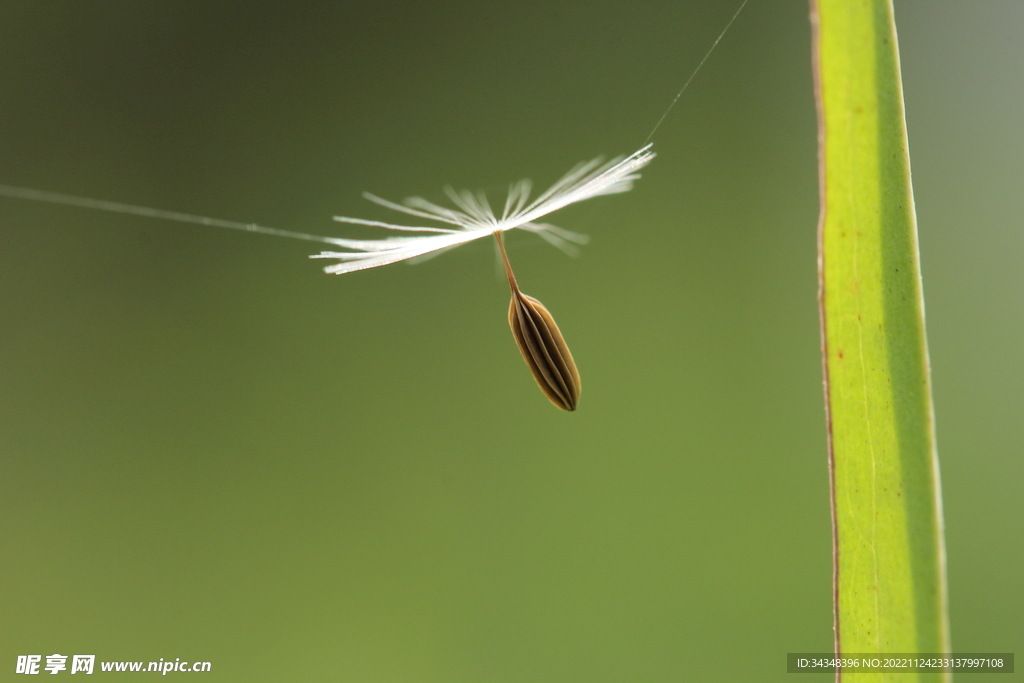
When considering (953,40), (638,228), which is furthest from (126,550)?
(953,40)

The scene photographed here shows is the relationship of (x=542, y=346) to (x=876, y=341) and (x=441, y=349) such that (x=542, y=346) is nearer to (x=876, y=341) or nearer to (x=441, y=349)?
(x=876, y=341)

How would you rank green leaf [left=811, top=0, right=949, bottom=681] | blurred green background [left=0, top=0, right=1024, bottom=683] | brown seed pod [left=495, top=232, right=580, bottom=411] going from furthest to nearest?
blurred green background [left=0, top=0, right=1024, bottom=683] → brown seed pod [left=495, top=232, right=580, bottom=411] → green leaf [left=811, top=0, right=949, bottom=681]

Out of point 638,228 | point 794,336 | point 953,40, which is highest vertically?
point 953,40

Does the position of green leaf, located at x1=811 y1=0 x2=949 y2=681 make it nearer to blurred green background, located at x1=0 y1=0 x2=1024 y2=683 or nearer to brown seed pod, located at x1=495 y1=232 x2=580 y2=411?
brown seed pod, located at x1=495 y1=232 x2=580 y2=411

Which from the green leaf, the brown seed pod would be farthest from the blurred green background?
the green leaf

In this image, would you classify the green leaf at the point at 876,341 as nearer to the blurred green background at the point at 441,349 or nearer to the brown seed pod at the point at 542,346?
the brown seed pod at the point at 542,346

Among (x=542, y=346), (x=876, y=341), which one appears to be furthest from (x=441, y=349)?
(x=876, y=341)

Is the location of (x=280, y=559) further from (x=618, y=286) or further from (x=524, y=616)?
(x=618, y=286)
